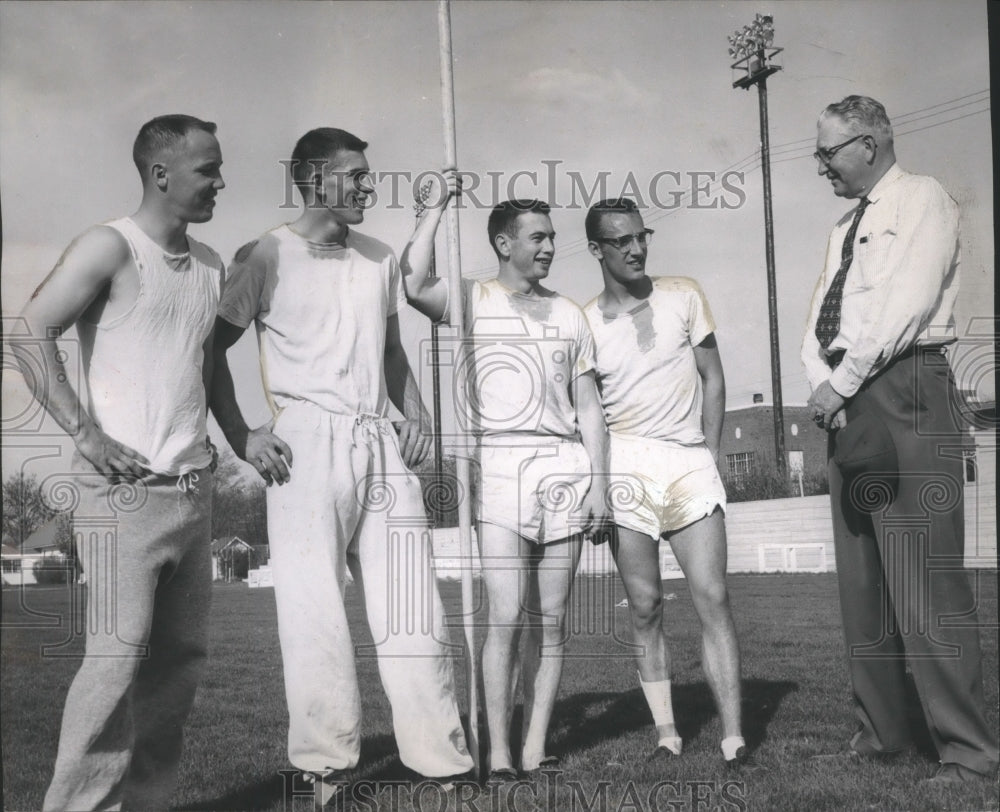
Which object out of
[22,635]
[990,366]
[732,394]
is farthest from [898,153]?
[22,635]

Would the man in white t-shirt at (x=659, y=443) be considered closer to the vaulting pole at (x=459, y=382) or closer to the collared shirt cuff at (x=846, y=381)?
the collared shirt cuff at (x=846, y=381)

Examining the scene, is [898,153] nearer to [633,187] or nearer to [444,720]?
[633,187]

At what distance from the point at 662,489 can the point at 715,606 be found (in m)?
0.52

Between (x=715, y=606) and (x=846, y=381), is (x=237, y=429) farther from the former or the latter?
(x=846, y=381)

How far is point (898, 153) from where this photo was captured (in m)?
4.75

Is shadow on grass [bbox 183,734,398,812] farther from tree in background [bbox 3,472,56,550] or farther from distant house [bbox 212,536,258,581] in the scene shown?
tree in background [bbox 3,472,56,550]

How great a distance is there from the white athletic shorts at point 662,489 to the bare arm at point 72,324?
6.30 feet

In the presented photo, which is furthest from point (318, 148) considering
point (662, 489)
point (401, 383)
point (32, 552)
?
point (32, 552)

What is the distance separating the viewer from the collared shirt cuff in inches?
177

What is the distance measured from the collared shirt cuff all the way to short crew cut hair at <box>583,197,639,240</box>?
1.06 meters

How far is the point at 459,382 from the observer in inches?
182

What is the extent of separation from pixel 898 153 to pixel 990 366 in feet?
3.21

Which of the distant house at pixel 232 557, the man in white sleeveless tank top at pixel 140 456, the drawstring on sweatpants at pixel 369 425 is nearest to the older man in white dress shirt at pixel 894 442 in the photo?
→ the drawstring on sweatpants at pixel 369 425

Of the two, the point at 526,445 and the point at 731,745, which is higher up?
the point at 526,445
